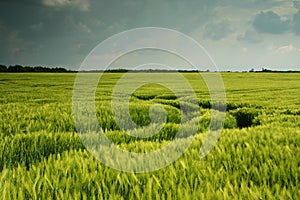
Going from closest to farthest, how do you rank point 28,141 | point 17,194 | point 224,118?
point 17,194 < point 28,141 < point 224,118

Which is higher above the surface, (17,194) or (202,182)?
(202,182)

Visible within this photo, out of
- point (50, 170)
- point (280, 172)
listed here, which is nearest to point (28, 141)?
point (50, 170)

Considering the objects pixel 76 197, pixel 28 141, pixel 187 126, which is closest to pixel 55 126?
pixel 28 141

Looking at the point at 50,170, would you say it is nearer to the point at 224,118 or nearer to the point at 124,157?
the point at 124,157

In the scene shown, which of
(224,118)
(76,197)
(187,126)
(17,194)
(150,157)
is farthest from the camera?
(224,118)

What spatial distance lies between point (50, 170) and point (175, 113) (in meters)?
6.23

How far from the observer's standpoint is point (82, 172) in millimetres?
2869

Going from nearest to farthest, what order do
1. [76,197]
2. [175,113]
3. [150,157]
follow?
[76,197]
[150,157]
[175,113]

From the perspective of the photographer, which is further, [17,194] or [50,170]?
[50,170]

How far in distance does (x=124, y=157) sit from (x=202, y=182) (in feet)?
3.65

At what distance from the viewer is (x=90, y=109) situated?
849cm

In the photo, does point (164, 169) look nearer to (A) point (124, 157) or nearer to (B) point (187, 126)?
(A) point (124, 157)

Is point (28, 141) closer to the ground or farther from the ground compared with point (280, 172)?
closer to the ground

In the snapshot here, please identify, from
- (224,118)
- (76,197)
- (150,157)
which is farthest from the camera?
(224,118)
